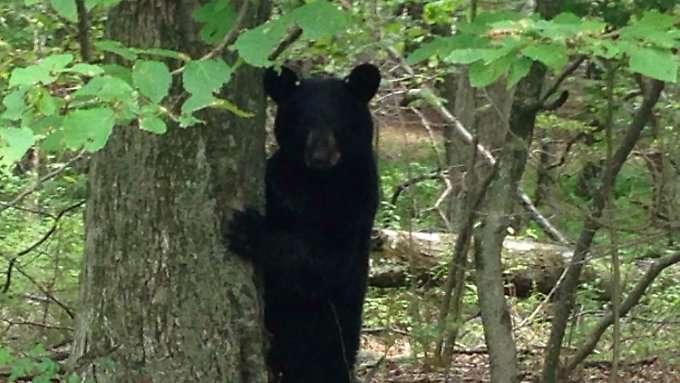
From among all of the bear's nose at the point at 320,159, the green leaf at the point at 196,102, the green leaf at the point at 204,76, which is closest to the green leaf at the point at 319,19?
the green leaf at the point at 204,76

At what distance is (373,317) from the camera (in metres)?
8.59

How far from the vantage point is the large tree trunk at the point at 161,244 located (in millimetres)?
4285

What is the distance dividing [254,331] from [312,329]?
811mm

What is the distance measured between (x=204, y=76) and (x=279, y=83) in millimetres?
2092

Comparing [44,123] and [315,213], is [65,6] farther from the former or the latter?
[315,213]

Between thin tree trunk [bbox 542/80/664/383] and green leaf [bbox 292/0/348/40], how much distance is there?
2859 millimetres

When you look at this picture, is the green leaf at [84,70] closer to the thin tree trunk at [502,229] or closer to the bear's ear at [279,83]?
the bear's ear at [279,83]

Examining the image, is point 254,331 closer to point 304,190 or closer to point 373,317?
point 304,190

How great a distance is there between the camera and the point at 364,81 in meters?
5.20

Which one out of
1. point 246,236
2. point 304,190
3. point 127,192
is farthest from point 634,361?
point 127,192

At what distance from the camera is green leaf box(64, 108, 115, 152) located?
2.73 meters

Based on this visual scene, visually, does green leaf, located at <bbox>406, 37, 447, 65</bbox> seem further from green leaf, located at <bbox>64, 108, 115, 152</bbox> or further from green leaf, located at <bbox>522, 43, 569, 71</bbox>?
green leaf, located at <bbox>64, 108, 115, 152</bbox>

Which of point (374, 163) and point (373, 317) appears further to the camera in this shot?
point (373, 317)

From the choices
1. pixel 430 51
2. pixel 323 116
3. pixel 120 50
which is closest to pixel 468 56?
pixel 430 51
